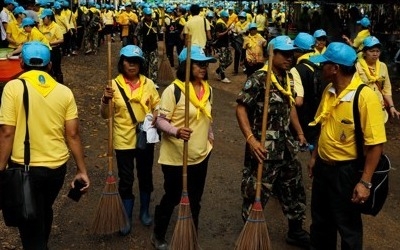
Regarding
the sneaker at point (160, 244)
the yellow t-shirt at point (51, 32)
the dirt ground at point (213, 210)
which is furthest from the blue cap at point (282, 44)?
the yellow t-shirt at point (51, 32)

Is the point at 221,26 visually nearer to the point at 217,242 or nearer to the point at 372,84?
the point at 372,84

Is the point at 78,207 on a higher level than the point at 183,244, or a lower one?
lower

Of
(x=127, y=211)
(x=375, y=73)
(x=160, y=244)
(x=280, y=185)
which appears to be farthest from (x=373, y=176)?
(x=375, y=73)

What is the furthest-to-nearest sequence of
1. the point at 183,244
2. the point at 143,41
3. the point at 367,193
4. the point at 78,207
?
the point at 143,41 → the point at 78,207 → the point at 183,244 → the point at 367,193

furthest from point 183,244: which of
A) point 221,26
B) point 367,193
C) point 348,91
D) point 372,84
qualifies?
point 221,26

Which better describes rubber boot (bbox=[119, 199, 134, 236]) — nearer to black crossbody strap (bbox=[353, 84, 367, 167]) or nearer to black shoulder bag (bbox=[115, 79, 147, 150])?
black shoulder bag (bbox=[115, 79, 147, 150])

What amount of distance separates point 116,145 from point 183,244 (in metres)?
1.21

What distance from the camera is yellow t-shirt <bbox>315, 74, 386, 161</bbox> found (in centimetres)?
340

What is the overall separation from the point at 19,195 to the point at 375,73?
460 cm

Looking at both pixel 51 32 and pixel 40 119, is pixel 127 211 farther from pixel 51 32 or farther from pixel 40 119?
pixel 51 32

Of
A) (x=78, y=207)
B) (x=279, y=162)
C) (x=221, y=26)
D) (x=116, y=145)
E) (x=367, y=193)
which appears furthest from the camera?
(x=221, y=26)

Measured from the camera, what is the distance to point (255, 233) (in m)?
3.93

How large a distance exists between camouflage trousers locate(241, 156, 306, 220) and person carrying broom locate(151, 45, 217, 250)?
414 millimetres

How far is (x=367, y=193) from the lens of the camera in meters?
3.43
